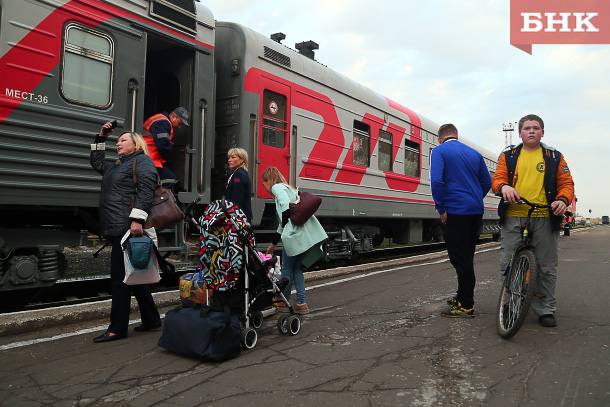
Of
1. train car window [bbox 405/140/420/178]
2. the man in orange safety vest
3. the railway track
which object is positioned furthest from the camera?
train car window [bbox 405/140/420/178]

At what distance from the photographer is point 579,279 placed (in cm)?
698

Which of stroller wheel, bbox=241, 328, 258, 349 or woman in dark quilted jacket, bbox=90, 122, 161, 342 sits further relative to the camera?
woman in dark quilted jacket, bbox=90, 122, 161, 342

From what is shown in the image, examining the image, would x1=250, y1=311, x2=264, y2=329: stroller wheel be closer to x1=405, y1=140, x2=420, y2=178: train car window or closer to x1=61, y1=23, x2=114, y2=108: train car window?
x1=61, y1=23, x2=114, y2=108: train car window

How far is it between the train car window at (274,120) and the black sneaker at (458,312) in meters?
3.74

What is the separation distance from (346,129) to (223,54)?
2905mm

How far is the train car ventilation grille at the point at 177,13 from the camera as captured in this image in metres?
5.73

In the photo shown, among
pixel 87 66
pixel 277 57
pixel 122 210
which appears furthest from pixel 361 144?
pixel 122 210

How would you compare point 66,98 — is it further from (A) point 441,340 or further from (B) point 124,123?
(A) point 441,340

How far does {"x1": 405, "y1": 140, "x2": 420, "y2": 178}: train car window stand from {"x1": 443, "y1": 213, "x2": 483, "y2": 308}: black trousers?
667 cm

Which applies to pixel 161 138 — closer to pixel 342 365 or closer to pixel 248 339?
pixel 248 339

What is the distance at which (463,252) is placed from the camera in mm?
4523

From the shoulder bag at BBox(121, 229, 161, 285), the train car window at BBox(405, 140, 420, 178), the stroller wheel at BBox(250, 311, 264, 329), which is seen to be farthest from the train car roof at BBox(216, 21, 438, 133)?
the stroller wheel at BBox(250, 311, 264, 329)

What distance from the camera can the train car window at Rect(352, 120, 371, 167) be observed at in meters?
9.24

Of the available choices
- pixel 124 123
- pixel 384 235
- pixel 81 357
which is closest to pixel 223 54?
pixel 124 123
